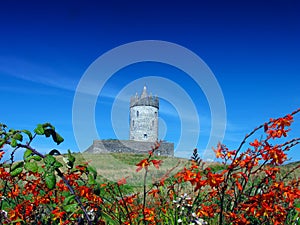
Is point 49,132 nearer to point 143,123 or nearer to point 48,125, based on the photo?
point 48,125

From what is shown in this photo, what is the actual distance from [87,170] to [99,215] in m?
0.35

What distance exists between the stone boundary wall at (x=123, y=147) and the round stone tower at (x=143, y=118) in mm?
4007

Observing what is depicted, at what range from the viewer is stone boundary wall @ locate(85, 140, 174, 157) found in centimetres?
6388

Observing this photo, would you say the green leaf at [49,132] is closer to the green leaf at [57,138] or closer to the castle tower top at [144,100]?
the green leaf at [57,138]

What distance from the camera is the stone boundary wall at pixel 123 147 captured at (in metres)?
63.9

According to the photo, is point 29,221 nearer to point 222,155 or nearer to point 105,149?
point 222,155

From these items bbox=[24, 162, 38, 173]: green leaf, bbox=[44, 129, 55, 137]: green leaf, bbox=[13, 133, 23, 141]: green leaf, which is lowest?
bbox=[24, 162, 38, 173]: green leaf

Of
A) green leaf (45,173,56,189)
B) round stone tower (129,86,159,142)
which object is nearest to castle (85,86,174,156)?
round stone tower (129,86,159,142)

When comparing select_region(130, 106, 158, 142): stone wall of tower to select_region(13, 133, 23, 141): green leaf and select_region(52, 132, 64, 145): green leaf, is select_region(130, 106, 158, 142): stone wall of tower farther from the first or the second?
select_region(13, 133, 23, 141): green leaf

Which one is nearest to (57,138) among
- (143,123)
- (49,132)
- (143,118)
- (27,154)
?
(49,132)

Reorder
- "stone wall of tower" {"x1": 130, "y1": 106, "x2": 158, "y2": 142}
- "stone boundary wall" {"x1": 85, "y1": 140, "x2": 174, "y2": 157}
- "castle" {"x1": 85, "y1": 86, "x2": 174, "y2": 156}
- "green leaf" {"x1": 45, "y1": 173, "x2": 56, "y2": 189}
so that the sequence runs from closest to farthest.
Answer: "green leaf" {"x1": 45, "y1": 173, "x2": 56, "y2": 189} → "stone boundary wall" {"x1": 85, "y1": 140, "x2": 174, "y2": 157} → "castle" {"x1": 85, "y1": 86, "x2": 174, "y2": 156} → "stone wall of tower" {"x1": 130, "y1": 106, "x2": 158, "y2": 142}

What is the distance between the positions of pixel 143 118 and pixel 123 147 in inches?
347

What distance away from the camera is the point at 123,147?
65.4 meters

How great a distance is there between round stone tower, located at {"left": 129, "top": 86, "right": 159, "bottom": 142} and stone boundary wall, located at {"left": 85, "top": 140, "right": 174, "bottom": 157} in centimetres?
401
